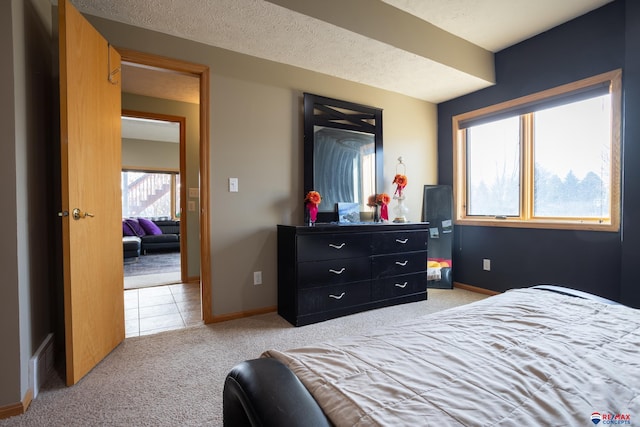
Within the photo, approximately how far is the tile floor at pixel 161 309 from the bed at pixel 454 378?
216cm

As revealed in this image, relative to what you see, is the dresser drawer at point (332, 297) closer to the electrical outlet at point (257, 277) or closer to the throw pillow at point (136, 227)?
the electrical outlet at point (257, 277)

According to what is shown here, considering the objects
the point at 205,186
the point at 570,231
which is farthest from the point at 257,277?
the point at 570,231

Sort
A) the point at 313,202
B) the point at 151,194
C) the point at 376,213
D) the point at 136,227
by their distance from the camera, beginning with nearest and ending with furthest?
the point at 313,202 → the point at 376,213 → the point at 136,227 → the point at 151,194

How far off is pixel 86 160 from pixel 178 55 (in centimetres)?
120

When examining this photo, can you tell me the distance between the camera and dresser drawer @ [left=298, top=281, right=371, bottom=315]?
2551 millimetres

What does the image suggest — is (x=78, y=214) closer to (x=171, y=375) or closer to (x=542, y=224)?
(x=171, y=375)

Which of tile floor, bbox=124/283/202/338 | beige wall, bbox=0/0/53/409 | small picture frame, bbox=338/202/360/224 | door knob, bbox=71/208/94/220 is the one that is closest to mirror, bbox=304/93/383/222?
small picture frame, bbox=338/202/360/224

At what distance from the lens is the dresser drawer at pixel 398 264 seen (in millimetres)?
2932

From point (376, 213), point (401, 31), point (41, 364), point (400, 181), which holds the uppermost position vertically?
point (401, 31)

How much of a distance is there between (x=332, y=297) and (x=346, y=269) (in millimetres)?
281

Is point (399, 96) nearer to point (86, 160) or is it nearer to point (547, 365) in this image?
point (86, 160)

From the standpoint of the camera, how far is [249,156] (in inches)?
109

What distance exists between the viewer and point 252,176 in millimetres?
2783

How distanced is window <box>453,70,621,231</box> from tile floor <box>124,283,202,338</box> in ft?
10.9
